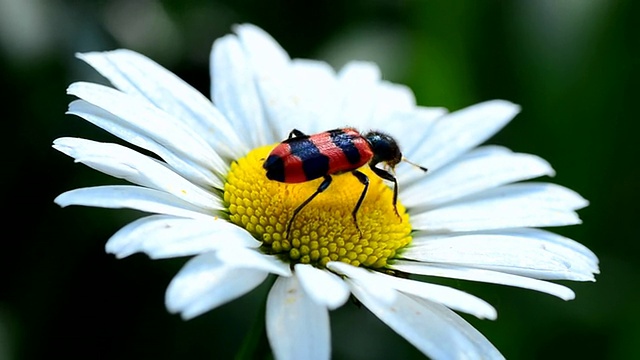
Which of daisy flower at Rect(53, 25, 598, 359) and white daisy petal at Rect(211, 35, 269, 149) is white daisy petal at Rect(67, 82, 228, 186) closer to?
daisy flower at Rect(53, 25, 598, 359)

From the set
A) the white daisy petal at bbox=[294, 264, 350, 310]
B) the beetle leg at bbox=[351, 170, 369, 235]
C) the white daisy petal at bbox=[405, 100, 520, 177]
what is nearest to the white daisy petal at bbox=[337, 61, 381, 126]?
the white daisy petal at bbox=[405, 100, 520, 177]

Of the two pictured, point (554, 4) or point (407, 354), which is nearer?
point (407, 354)

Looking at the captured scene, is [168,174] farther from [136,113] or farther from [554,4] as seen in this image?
[554,4]

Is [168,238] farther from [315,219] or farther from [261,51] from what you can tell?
[261,51]

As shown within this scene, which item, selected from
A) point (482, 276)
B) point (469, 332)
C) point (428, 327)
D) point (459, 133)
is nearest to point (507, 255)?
point (482, 276)

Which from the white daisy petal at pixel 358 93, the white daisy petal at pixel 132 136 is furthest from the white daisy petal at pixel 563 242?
the white daisy petal at pixel 132 136

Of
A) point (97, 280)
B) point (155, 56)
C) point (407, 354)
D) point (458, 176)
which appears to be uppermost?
point (155, 56)

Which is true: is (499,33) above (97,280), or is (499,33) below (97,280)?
above

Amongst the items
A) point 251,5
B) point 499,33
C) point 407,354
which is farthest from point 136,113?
point 499,33
